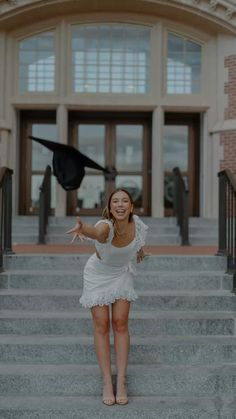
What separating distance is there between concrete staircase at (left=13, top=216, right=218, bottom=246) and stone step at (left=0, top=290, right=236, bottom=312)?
2.63m

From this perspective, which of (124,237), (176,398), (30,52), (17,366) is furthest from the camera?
(30,52)

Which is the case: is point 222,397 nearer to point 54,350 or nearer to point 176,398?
point 176,398

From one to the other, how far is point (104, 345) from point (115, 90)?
742cm

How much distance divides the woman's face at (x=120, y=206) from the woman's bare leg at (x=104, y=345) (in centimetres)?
62

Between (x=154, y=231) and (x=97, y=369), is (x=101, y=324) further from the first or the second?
(x=154, y=231)

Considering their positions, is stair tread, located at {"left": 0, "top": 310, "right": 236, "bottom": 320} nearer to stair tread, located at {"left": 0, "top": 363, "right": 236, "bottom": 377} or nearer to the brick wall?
stair tread, located at {"left": 0, "top": 363, "right": 236, "bottom": 377}

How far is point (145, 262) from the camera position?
203 inches

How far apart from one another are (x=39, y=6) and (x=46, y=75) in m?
1.28

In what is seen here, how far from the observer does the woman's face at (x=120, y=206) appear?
3.15 meters

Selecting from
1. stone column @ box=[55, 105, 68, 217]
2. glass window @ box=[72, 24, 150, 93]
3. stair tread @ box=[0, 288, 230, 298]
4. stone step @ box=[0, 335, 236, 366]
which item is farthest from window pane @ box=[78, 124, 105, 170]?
stone step @ box=[0, 335, 236, 366]

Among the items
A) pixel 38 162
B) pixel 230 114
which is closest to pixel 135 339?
pixel 230 114

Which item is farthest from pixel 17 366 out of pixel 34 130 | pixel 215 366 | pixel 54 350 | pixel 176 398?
pixel 34 130

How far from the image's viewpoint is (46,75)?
32.6 feet

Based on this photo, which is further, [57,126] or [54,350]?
[57,126]
